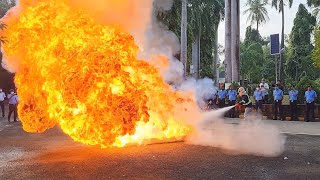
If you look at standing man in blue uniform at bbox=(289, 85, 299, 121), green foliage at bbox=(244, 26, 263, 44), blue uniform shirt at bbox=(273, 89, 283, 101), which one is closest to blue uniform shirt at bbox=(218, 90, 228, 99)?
blue uniform shirt at bbox=(273, 89, 283, 101)

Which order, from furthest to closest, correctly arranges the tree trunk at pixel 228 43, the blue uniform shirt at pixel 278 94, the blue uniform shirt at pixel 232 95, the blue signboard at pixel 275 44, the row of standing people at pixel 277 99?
the tree trunk at pixel 228 43 → the blue signboard at pixel 275 44 → the blue uniform shirt at pixel 232 95 → the blue uniform shirt at pixel 278 94 → the row of standing people at pixel 277 99

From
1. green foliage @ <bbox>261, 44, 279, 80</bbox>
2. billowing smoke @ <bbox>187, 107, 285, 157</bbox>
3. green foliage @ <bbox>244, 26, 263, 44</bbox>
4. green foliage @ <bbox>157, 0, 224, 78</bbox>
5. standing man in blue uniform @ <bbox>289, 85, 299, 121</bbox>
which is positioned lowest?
billowing smoke @ <bbox>187, 107, 285, 157</bbox>

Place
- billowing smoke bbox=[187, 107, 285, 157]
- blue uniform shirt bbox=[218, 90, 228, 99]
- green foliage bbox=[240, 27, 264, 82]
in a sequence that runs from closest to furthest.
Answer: billowing smoke bbox=[187, 107, 285, 157]
blue uniform shirt bbox=[218, 90, 228, 99]
green foliage bbox=[240, 27, 264, 82]

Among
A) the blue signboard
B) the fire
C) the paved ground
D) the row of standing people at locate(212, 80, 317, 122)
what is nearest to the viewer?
the paved ground

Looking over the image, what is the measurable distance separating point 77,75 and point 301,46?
4226cm

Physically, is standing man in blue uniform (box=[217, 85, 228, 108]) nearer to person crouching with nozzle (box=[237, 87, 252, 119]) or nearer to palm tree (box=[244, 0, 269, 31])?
person crouching with nozzle (box=[237, 87, 252, 119])

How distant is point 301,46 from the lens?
46.5m

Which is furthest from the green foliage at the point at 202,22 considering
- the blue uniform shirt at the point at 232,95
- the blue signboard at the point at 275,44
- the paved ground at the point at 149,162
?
the paved ground at the point at 149,162

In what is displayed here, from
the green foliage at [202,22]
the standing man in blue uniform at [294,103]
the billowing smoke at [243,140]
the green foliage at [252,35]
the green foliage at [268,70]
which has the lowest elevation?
the billowing smoke at [243,140]

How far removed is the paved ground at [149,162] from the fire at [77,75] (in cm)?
66

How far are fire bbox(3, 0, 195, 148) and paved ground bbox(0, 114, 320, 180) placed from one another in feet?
2.18

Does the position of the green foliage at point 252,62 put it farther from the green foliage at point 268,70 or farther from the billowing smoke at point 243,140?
the billowing smoke at point 243,140

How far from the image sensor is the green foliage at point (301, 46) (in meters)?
45.9

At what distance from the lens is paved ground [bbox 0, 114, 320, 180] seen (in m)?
7.16
